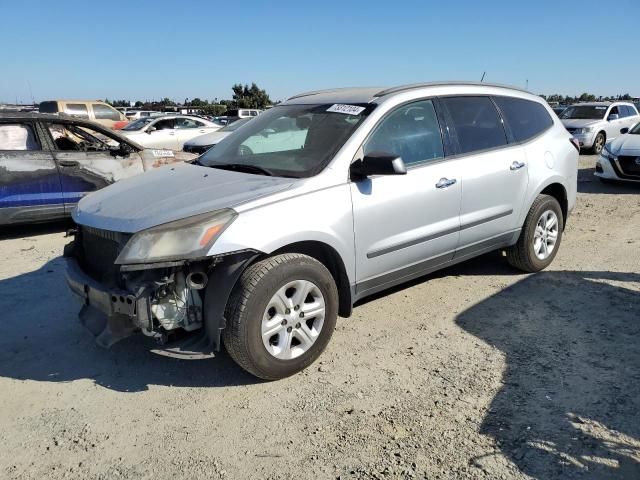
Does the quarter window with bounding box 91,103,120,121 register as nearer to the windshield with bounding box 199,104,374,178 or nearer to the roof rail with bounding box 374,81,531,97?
the windshield with bounding box 199,104,374,178

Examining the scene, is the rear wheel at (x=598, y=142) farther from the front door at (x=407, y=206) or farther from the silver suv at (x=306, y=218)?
the front door at (x=407, y=206)

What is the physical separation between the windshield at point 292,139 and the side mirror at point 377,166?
0.20 meters

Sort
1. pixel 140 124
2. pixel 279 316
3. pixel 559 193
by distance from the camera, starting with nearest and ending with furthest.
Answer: pixel 279 316 → pixel 559 193 → pixel 140 124

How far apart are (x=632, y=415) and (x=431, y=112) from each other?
8.08ft

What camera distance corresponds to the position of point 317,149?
372 cm

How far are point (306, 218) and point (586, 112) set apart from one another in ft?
51.1

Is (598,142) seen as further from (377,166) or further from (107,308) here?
(107,308)

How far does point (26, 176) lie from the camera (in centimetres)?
656

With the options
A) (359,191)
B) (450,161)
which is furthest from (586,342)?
(359,191)

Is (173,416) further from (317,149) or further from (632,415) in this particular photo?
(632,415)

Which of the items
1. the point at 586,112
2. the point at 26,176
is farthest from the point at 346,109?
the point at 586,112

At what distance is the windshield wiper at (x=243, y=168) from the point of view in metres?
3.64

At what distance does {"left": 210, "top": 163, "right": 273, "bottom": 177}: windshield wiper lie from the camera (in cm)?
364

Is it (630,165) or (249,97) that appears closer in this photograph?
(630,165)
